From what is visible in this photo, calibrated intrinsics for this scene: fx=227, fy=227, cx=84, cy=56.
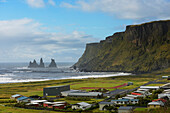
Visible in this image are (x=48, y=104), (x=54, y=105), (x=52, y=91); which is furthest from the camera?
(x=52, y=91)

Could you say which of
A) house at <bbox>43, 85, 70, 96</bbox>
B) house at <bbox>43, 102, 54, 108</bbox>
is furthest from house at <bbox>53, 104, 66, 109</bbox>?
house at <bbox>43, 85, 70, 96</bbox>

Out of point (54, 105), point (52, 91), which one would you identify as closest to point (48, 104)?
point (54, 105)

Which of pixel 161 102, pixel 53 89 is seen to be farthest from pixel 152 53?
pixel 161 102

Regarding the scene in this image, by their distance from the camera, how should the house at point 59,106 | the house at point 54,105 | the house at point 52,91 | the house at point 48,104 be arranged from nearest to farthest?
the house at point 59,106
the house at point 54,105
the house at point 48,104
the house at point 52,91

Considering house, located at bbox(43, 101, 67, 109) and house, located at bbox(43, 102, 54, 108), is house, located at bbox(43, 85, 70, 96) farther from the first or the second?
house, located at bbox(43, 102, 54, 108)

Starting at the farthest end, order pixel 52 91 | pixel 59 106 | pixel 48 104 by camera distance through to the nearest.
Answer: pixel 52 91, pixel 48 104, pixel 59 106

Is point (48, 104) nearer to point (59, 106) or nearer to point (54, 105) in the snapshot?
point (54, 105)

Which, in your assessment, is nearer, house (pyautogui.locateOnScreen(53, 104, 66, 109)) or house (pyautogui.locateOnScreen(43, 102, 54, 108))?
house (pyautogui.locateOnScreen(53, 104, 66, 109))

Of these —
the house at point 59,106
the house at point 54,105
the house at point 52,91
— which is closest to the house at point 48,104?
the house at point 54,105

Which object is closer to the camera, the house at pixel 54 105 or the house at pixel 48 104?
the house at pixel 54 105

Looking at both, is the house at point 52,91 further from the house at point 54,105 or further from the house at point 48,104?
the house at point 48,104

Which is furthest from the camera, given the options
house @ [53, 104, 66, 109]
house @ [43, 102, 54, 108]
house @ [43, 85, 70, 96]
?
house @ [43, 85, 70, 96]

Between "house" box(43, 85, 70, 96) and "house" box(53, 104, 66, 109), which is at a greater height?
"house" box(43, 85, 70, 96)
